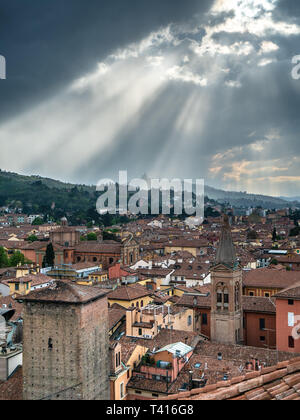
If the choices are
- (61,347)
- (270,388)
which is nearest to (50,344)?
(61,347)

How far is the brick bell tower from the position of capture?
22.2 m

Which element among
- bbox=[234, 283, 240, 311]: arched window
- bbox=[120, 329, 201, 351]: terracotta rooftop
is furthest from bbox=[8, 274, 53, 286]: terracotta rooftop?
bbox=[234, 283, 240, 311]: arched window

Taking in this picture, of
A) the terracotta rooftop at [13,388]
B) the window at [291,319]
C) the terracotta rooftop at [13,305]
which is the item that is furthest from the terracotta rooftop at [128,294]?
the terracotta rooftop at [13,388]

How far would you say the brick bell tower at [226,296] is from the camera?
22.2 m

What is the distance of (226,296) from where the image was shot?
22625 mm

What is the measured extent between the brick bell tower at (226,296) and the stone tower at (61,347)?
9.09m

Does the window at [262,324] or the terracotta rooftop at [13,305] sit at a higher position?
the terracotta rooftop at [13,305]

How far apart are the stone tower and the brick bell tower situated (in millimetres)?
9095

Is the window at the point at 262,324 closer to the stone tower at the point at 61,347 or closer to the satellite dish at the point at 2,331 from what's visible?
the stone tower at the point at 61,347

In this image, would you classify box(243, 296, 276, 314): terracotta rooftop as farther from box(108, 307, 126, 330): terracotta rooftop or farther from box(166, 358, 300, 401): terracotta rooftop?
box(166, 358, 300, 401): terracotta rooftop

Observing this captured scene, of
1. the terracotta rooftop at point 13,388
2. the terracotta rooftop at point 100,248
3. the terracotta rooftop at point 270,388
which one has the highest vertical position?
the terracotta rooftop at point 270,388

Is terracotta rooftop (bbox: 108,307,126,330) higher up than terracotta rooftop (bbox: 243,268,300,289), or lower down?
lower down

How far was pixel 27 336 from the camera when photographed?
1466 cm
